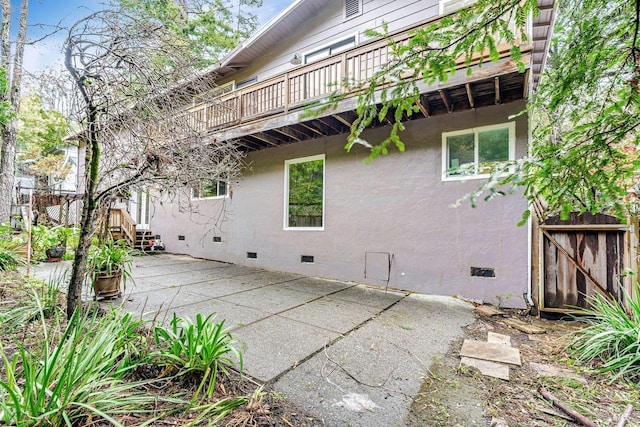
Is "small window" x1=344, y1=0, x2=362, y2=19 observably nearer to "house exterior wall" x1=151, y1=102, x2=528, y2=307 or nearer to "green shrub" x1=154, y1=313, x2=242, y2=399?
"house exterior wall" x1=151, y1=102, x2=528, y2=307

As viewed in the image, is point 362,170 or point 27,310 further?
point 362,170

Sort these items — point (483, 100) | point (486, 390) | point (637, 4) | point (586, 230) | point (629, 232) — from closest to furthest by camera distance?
1. point (637, 4)
2. point (486, 390)
3. point (629, 232)
4. point (586, 230)
5. point (483, 100)

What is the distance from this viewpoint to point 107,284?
4289mm

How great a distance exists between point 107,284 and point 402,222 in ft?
17.1

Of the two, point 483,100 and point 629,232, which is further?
point 483,100

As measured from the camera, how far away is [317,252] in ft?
22.4

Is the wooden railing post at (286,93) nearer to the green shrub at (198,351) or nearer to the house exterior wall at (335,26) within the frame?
the house exterior wall at (335,26)

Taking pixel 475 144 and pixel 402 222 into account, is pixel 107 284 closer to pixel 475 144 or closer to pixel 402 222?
pixel 402 222

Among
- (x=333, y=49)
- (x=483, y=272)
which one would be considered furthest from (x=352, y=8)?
(x=483, y=272)

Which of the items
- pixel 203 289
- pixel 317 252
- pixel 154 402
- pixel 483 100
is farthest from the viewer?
pixel 317 252

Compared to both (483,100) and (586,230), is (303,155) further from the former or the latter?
(586,230)

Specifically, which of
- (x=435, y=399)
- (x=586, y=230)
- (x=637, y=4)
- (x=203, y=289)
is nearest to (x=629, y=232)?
(x=586, y=230)

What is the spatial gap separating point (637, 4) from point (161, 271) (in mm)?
8225

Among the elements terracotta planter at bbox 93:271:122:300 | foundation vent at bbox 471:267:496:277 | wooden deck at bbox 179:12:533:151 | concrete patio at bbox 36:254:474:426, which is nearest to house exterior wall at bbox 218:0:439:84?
wooden deck at bbox 179:12:533:151
